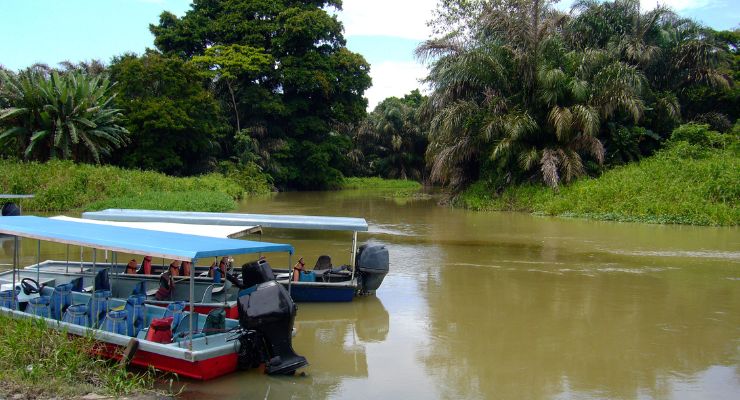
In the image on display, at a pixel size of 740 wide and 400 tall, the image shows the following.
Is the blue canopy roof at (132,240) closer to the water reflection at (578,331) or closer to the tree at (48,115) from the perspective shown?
the water reflection at (578,331)

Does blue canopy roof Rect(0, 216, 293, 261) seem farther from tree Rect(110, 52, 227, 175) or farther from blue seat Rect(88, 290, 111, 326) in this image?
tree Rect(110, 52, 227, 175)

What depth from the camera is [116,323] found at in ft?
22.4

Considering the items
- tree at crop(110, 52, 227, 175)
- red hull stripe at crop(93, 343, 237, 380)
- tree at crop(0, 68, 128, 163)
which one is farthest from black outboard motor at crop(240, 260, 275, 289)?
tree at crop(110, 52, 227, 175)

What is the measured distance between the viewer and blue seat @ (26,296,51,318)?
734cm

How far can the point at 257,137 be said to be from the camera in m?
40.2

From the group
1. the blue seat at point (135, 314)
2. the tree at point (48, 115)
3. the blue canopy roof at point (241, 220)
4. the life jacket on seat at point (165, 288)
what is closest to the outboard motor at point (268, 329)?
the blue seat at point (135, 314)

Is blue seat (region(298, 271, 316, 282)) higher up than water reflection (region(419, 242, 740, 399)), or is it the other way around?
blue seat (region(298, 271, 316, 282))

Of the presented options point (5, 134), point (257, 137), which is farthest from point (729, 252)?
point (257, 137)

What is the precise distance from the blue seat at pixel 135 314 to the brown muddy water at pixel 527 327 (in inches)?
44.6

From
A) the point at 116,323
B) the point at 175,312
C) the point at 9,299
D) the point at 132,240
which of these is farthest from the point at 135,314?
the point at 9,299

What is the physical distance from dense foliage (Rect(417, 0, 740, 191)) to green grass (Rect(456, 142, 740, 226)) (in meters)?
0.82

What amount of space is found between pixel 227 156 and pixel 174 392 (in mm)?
35369

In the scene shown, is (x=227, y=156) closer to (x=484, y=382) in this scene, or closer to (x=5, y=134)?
(x=5, y=134)

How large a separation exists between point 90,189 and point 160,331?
59.9 ft
